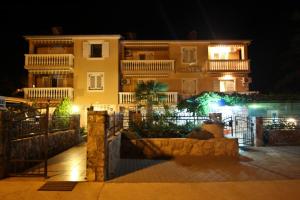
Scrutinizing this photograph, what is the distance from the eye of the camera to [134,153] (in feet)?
39.1

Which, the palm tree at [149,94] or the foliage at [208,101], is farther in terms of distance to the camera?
the palm tree at [149,94]

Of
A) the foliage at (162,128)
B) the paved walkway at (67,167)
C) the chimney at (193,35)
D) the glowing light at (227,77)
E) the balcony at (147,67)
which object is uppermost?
the chimney at (193,35)

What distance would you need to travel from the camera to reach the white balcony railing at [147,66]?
26688 millimetres

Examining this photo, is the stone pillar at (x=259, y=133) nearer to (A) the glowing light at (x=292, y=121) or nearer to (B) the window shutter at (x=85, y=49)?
(A) the glowing light at (x=292, y=121)

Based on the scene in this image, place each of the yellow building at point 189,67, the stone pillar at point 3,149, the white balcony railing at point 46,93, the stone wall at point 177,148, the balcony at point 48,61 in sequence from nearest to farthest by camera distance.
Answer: the stone pillar at point 3,149 → the stone wall at point 177,148 → the white balcony railing at point 46,93 → the balcony at point 48,61 → the yellow building at point 189,67

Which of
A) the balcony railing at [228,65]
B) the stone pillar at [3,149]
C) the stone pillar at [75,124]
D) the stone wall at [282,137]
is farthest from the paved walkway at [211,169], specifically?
the balcony railing at [228,65]

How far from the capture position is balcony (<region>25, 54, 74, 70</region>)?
25.9 meters

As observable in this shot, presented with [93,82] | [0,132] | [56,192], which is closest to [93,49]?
[93,82]

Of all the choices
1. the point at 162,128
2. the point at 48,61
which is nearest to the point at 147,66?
the point at 48,61

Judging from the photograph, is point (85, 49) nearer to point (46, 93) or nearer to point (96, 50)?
point (96, 50)

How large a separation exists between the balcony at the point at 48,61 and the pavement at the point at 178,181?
16.2 meters

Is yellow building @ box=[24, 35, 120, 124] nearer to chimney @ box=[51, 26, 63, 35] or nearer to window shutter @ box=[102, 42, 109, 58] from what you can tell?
window shutter @ box=[102, 42, 109, 58]

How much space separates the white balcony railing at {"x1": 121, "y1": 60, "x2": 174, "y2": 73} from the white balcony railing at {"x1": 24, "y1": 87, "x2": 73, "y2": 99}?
18.0ft

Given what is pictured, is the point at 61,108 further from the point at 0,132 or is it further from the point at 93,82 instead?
the point at 0,132
